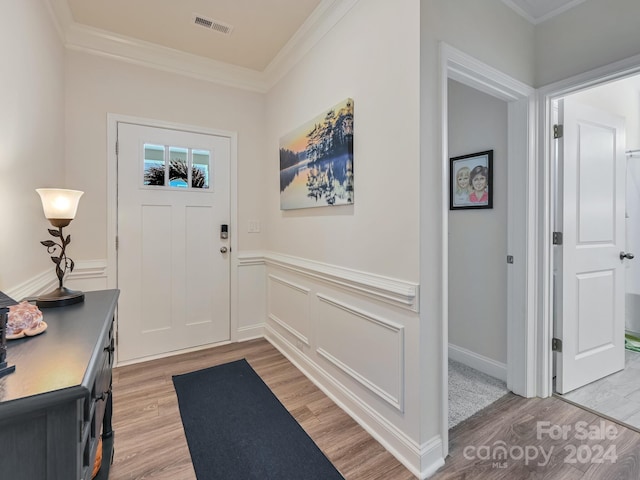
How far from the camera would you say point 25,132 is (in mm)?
1595

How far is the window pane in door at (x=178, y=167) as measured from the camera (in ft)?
9.22

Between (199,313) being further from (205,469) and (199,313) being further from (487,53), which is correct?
(487,53)

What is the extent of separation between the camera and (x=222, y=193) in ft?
9.97

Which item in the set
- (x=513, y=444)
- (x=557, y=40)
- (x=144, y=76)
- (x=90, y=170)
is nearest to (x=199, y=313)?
(x=90, y=170)

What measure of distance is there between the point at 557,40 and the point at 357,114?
1.42m

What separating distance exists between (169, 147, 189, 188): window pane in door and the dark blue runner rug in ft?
5.50

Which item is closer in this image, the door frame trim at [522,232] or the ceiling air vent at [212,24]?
the door frame trim at [522,232]

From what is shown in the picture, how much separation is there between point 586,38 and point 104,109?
137 inches

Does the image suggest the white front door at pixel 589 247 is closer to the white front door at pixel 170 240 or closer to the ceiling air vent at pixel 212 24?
the ceiling air vent at pixel 212 24

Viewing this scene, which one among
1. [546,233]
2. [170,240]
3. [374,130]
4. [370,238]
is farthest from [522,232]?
[170,240]

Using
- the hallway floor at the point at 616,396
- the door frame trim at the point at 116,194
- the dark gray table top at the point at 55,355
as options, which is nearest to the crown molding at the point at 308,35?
the door frame trim at the point at 116,194

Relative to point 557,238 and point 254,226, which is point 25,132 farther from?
point 557,238

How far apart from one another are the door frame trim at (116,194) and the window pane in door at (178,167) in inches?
8.2

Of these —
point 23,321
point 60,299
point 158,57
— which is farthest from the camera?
point 158,57
